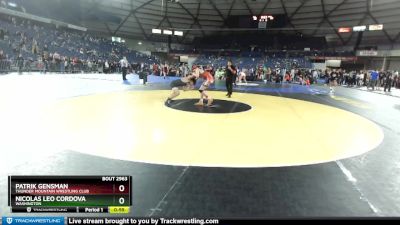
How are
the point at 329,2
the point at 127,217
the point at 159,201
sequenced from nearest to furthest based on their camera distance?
1. the point at 127,217
2. the point at 159,201
3. the point at 329,2

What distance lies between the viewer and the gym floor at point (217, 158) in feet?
10.2

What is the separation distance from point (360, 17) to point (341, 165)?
142 feet

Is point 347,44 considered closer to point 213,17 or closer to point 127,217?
point 213,17

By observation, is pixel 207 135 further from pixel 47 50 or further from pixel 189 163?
pixel 47 50

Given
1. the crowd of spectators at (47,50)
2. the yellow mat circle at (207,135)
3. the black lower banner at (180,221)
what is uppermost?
the crowd of spectators at (47,50)

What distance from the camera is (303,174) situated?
4012mm

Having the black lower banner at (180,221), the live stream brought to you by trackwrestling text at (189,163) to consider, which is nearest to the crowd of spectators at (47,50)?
the live stream brought to you by trackwrestling text at (189,163)

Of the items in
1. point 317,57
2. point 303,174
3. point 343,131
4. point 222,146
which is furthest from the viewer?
point 317,57

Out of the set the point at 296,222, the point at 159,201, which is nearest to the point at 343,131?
the point at 296,222
